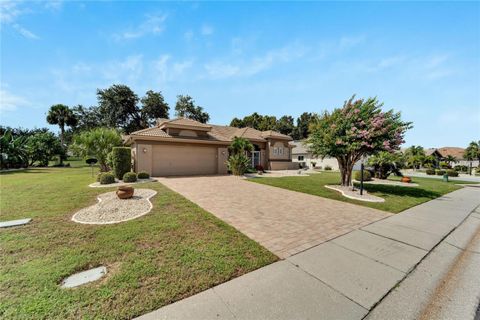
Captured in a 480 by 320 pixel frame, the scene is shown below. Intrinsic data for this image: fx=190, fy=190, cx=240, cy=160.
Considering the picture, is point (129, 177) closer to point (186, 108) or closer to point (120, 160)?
point (120, 160)

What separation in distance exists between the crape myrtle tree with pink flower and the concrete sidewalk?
6.08m

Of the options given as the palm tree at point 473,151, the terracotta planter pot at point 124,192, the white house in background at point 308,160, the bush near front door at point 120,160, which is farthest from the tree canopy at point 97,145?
the palm tree at point 473,151

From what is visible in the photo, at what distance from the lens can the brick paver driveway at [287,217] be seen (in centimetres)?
453

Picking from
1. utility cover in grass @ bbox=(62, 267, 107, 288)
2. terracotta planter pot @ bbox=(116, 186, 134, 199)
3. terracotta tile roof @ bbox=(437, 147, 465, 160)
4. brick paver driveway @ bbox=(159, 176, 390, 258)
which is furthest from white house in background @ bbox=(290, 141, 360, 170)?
terracotta tile roof @ bbox=(437, 147, 465, 160)

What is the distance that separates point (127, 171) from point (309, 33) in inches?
549

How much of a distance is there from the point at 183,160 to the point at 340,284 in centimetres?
1542

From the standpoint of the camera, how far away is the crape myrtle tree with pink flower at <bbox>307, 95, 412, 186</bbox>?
9.90 m

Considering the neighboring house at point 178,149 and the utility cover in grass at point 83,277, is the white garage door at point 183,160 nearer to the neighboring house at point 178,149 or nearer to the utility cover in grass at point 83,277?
the neighboring house at point 178,149

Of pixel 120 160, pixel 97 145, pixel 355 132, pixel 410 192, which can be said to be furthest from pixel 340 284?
pixel 97 145

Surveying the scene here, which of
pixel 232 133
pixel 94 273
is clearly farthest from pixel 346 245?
pixel 232 133

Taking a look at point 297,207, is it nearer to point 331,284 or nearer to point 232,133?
point 331,284

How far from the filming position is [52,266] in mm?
3246

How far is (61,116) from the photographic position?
38844mm

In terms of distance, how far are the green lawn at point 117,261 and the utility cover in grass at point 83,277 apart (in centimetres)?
11
